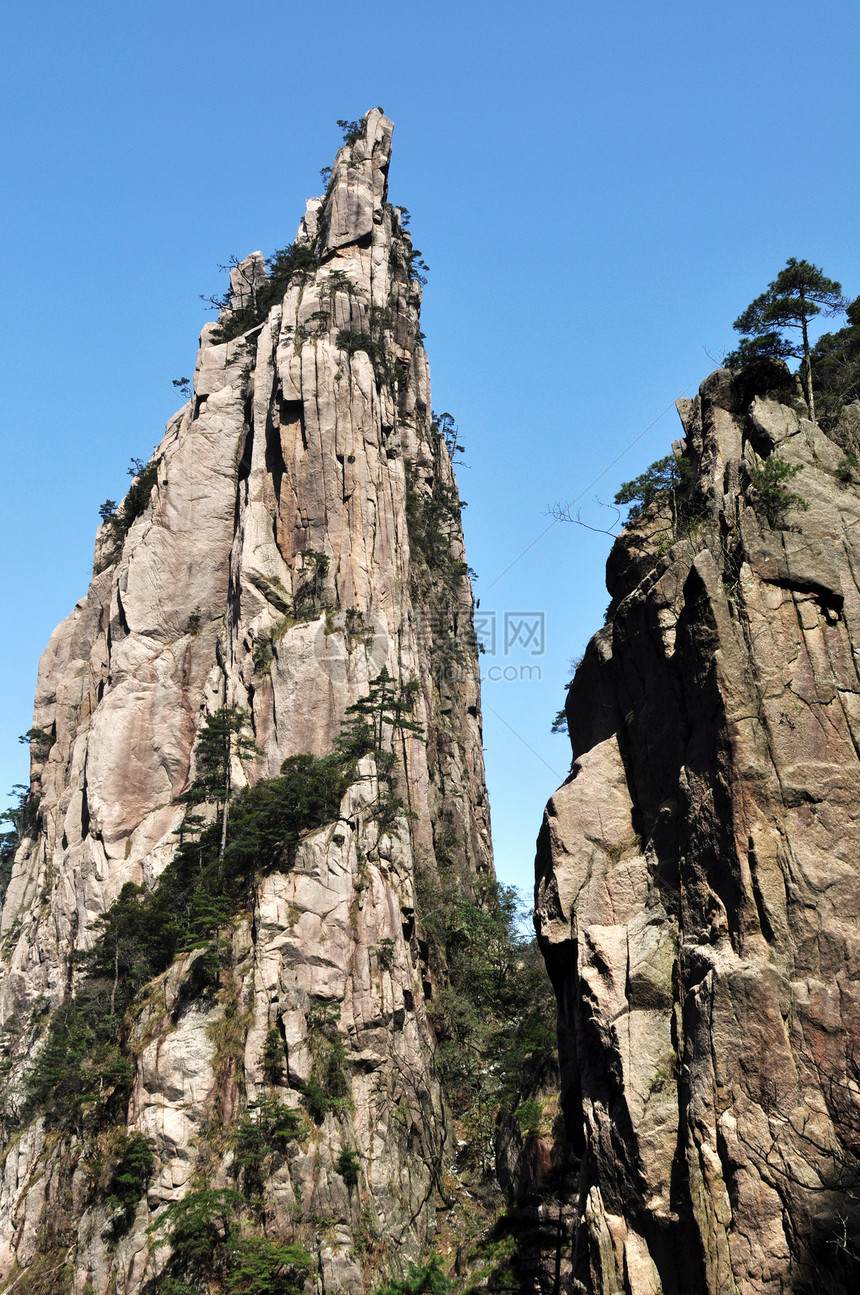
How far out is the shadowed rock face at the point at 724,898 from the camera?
14680 millimetres

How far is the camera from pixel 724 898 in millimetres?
16703

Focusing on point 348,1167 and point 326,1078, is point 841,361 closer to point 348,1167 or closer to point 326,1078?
point 326,1078

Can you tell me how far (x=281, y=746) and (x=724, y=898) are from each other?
→ 33750mm

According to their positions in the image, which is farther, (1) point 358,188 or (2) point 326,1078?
(1) point 358,188

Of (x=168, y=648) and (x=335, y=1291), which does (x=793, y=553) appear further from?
(x=168, y=648)

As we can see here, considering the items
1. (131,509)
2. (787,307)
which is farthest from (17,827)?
(787,307)

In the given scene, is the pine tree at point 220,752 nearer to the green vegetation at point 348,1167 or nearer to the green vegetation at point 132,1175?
the green vegetation at point 132,1175

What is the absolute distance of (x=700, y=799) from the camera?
1764 cm

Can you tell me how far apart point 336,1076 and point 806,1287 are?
26.2 meters

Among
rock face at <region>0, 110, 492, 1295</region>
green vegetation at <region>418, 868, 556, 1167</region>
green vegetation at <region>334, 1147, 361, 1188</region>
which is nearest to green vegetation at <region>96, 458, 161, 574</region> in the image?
rock face at <region>0, 110, 492, 1295</region>

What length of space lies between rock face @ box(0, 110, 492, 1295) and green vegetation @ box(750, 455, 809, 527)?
88.7ft

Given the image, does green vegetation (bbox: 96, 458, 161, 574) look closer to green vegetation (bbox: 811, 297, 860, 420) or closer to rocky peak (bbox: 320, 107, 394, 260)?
rocky peak (bbox: 320, 107, 394, 260)

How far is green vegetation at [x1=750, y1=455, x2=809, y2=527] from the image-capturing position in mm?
19266

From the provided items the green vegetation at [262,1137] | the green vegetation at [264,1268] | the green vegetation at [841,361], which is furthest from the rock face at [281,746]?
the green vegetation at [841,361]
